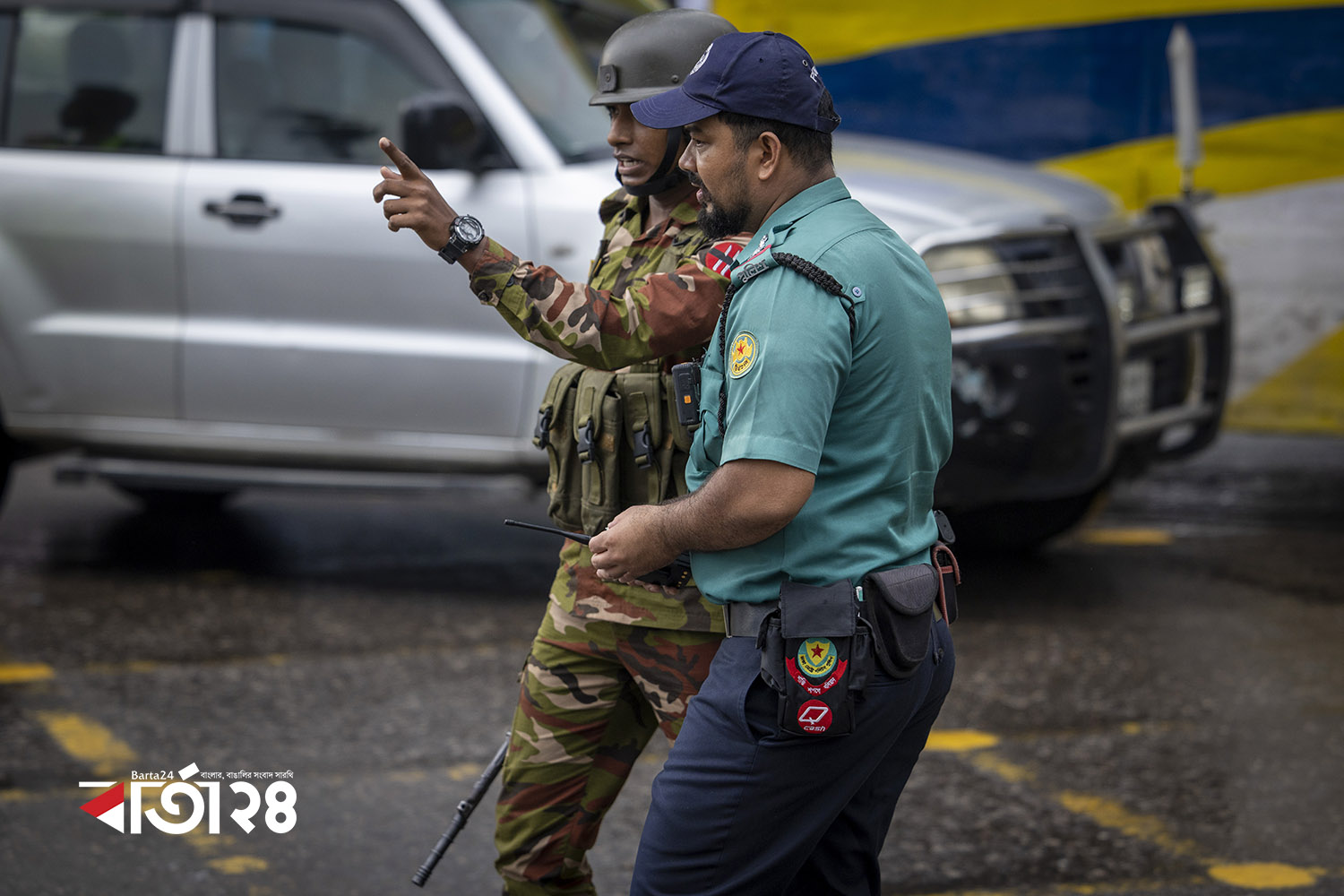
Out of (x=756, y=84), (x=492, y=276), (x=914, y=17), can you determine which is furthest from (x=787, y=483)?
(x=914, y=17)

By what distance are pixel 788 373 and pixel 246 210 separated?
12.9 feet

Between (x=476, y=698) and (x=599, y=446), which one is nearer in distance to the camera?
(x=599, y=446)

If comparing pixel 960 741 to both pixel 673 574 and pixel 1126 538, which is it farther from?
pixel 1126 538

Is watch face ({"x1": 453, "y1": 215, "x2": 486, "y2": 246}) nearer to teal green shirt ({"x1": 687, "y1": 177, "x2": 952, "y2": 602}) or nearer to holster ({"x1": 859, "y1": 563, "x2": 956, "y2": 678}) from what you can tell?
teal green shirt ({"x1": 687, "y1": 177, "x2": 952, "y2": 602})

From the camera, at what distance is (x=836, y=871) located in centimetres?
246

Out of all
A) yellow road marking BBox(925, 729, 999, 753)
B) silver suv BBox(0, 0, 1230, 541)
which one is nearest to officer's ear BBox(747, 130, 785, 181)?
yellow road marking BBox(925, 729, 999, 753)

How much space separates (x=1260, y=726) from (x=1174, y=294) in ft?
6.72

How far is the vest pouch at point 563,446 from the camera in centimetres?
289

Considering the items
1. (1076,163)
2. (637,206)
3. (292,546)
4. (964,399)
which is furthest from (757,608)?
(1076,163)

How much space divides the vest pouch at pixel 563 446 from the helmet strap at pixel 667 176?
13.1 inches

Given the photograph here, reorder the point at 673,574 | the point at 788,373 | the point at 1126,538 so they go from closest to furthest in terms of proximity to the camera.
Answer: the point at 788,373, the point at 673,574, the point at 1126,538

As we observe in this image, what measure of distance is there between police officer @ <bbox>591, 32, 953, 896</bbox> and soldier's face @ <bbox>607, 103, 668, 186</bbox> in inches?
16.7

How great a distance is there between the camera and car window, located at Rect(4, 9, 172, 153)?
230 inches

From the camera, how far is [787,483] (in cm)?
210
